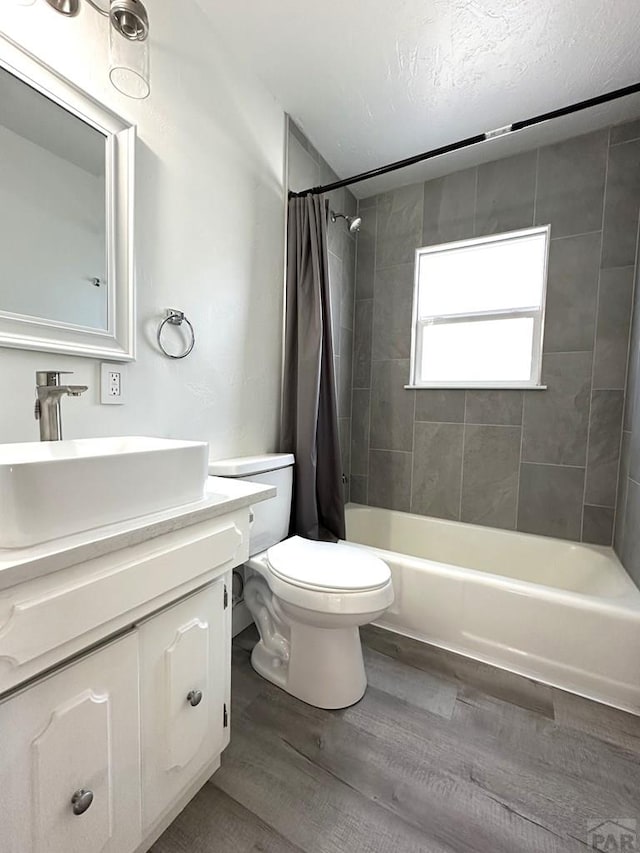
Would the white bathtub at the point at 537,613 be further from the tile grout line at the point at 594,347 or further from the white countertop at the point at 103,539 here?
the white countertop at the point at 103,539

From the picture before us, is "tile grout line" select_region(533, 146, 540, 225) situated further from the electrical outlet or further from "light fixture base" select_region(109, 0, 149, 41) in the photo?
the electrical outlet

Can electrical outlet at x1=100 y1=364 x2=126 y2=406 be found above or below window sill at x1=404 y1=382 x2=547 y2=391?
below

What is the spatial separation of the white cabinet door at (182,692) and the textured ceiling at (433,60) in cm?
203

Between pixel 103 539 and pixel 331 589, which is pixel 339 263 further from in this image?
pixel 103 539

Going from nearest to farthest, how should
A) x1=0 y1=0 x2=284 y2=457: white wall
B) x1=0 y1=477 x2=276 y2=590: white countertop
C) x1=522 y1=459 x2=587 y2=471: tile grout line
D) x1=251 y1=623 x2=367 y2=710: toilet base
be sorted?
x1=0 y1=477 x2=276 y2=590: white countertop
x1=0 y1=0 x2=284 y2=457: white wall
x1=251 y1=623 x2=367 y2=710: toilet base
x1=522 y1=459 x2=587 y2=471: tile grout line

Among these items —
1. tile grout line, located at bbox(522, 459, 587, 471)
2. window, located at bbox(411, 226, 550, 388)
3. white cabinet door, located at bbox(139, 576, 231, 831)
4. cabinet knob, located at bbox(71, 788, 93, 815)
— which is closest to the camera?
cabinet knob, located at bbox(71, 788, 93, 815)

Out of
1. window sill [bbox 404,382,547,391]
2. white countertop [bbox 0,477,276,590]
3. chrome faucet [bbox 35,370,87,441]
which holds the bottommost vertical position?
white countertop [bbox 0,477,276,590]

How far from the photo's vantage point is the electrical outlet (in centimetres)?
112

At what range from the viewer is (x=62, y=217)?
1.01 metres

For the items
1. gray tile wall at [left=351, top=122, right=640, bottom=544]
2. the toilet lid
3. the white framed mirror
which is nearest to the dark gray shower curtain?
the toilet lid

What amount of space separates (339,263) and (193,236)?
3.77ft

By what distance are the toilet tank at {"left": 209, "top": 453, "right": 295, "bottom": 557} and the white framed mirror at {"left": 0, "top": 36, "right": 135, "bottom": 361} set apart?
547mm

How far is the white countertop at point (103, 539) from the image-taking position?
52 centimetres

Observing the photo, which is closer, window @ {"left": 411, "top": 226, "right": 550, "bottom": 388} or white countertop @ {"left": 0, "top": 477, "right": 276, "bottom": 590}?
white countertop @ {"left": 0, "top": 477, "right": 276, "bottom": 590}
